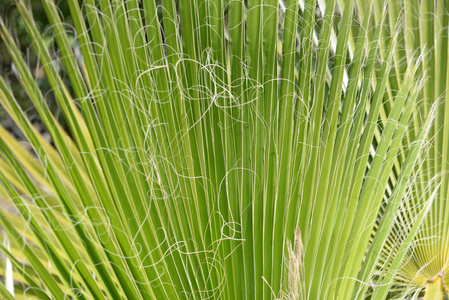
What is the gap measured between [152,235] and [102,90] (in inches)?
9.3

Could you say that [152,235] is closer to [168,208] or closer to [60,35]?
[168,208]

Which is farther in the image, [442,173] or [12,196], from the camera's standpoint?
[442,173]

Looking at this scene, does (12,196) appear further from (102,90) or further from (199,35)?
(199,35)

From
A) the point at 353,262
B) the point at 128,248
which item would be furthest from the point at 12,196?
the point at 353,262

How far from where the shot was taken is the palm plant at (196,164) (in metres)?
0.70

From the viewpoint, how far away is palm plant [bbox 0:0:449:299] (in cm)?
70

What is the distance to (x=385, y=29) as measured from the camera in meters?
1.17

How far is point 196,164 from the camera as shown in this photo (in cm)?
77

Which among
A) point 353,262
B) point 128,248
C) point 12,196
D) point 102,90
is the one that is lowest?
point 353,262

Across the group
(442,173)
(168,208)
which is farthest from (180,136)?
(442,173)

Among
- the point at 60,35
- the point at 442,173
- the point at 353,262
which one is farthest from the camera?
the point at 442,173

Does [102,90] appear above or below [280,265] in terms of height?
above

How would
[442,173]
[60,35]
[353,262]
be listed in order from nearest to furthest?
1. [60,35]
2. [353,262]
3. [442,173]

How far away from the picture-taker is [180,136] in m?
0.76
